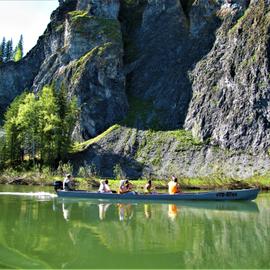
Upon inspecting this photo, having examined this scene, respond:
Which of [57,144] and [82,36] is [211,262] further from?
[82,36]

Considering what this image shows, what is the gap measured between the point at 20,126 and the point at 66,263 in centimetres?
6850

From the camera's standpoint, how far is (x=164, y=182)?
58.2 metres

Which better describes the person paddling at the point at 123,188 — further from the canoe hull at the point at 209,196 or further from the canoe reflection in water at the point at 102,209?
the canoe reflection in water at the point at 102,209

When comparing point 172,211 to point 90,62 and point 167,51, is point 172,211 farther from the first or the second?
point 90,62

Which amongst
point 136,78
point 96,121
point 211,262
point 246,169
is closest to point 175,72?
point 136,78

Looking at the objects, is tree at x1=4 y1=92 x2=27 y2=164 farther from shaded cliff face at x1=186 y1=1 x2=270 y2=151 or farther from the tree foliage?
shaded cliff face at x1=186 y1=1 x2=270 y2=151

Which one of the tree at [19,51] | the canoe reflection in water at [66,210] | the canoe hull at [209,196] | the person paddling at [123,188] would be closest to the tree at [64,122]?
the person paddling at [123,188]

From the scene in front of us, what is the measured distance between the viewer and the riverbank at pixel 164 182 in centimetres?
5283

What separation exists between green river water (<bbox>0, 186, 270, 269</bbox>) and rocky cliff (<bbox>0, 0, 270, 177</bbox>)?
118ft

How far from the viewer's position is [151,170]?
7169cm

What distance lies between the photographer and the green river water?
1667 cm

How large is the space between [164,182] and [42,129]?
31895 mm

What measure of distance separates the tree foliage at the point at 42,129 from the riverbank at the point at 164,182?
36.2ft

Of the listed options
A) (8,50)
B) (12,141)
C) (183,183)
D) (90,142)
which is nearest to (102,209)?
(183,183)
